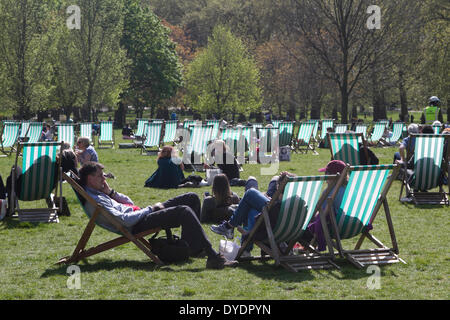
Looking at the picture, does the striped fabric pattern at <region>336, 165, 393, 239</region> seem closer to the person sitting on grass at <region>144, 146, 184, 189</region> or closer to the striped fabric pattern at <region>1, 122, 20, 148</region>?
the person sitting on grass at <region>144, 146, 184, 189</region>

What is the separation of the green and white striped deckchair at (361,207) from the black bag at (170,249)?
1489mm

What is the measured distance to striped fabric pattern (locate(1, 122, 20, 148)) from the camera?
71.1 feet

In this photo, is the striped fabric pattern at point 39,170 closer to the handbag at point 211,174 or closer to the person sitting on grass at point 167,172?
the person sitting on grass at point 167,172

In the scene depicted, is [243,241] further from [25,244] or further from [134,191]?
[134,191]

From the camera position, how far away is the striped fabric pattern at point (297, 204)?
6.12m

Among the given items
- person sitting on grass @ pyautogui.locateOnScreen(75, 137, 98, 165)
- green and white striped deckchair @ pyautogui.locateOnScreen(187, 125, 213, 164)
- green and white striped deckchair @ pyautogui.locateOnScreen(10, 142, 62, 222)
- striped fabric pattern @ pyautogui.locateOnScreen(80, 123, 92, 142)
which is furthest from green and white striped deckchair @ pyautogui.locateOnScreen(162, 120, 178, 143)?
green and white striped deckchair @ pyautogui.locateOnScreen(10, 142, 62, 222)

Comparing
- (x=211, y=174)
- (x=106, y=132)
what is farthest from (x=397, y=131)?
(x=211, y=174)

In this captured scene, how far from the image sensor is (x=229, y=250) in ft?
22.8

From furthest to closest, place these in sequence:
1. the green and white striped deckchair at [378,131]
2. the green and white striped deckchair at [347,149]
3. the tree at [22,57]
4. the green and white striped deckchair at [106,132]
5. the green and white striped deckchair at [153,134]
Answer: the tree at [22,57]
the green and white striped deckchair at [106,132]
the green and white striped deckchair at [378,131]
the green and white striped deckchair at [153,134]
the green and white striped deckchair at [347,149]

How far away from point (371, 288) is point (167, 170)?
791 cm

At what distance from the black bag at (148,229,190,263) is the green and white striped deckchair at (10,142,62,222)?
9.74 ft

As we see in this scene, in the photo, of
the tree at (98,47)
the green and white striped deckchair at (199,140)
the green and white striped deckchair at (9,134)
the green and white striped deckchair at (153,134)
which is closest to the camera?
the green and white striped deckchair at (199,140)

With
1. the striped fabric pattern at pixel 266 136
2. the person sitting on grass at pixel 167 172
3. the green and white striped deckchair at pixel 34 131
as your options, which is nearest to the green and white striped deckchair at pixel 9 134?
the green and white striped deckchair at pixel 34 131
